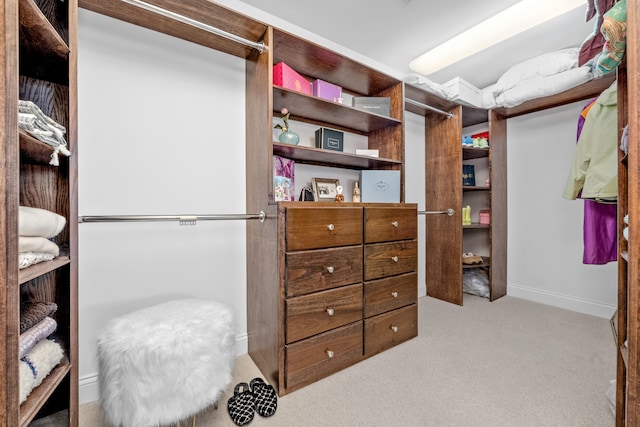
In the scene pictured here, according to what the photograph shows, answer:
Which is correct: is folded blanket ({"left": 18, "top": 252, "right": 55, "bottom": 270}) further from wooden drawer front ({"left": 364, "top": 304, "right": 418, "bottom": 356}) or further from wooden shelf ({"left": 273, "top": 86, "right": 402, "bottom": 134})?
wooden drawer front ({"left": 364, "top": 304, "right": 418, "bottom": 356})

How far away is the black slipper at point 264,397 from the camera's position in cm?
130

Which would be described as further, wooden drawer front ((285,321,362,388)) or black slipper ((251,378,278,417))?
wooden drawer front ((285,321,362,388))

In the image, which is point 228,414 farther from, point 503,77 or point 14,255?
point 503,77

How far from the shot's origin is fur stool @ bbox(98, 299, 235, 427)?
986 mm

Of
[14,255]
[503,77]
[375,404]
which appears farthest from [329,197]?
[503,77]

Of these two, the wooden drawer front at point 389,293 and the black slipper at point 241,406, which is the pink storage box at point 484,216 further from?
the black slipper at point 241,406

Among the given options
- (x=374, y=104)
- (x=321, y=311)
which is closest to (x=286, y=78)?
(x=374, y=104)

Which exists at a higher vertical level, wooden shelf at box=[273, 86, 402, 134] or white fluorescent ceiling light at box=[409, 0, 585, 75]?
white fluorescent ceiling light at box=[409, 0, 585, 75]

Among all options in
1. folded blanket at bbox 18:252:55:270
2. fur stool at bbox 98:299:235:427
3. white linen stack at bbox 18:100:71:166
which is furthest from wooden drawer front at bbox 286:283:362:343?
white linen stack at bbox 18:100:71:166

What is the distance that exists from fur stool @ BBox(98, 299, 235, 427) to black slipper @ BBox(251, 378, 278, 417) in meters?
0.31

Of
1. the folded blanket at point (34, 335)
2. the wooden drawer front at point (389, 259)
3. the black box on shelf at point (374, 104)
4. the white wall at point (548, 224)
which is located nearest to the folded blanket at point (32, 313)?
the folded blanket at point (34, 335)

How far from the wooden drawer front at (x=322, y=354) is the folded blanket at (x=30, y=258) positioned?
42.7 inches

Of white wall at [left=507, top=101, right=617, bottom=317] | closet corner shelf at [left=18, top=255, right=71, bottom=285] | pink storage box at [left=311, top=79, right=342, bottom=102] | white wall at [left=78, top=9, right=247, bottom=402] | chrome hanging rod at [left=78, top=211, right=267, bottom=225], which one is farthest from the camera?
white wall at [left=507, top=101, right=617, bottom=317]

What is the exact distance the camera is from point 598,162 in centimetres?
147
